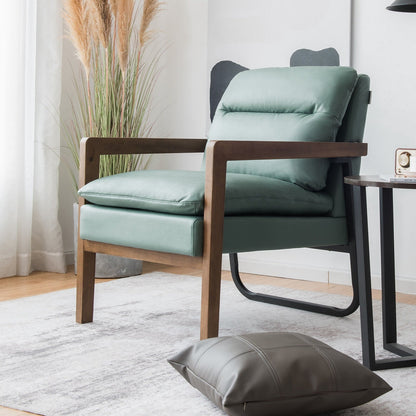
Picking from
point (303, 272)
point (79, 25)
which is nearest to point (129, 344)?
point (303, 272)

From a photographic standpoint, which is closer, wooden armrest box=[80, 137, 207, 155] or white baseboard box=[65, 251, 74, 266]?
wooden armrest box=[80, 137, 207, 155]

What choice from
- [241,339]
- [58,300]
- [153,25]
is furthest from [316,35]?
[241,339]

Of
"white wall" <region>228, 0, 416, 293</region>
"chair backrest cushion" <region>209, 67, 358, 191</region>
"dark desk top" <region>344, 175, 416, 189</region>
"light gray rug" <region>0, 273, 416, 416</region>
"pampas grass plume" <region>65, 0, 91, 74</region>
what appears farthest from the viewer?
"pampas grass plume" <region>65, 0, 91, 74</region>

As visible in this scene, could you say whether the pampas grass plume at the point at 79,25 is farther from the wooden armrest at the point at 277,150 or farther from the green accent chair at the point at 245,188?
the wooden armrest at the point at 277,150

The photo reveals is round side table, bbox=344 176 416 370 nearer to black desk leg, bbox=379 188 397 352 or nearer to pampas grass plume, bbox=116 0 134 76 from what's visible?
black desk leg, bbox=379 188 397 352

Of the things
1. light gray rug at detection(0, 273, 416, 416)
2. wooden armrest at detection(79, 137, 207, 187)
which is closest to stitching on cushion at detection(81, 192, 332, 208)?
wooden armrest at detection(79, 137, 207, 187)

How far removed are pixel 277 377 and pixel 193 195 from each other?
0.66 m

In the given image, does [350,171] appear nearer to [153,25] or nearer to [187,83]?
[187,83]

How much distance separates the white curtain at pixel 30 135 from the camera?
3.27 metres

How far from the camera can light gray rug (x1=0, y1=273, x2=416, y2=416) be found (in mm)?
1673

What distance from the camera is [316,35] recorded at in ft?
10.8

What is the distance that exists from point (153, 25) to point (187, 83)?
400mm

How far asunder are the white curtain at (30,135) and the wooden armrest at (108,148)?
0.98m

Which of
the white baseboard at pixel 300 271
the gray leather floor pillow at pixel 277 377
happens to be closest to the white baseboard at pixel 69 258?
the white baseboard at pixel 300 271
